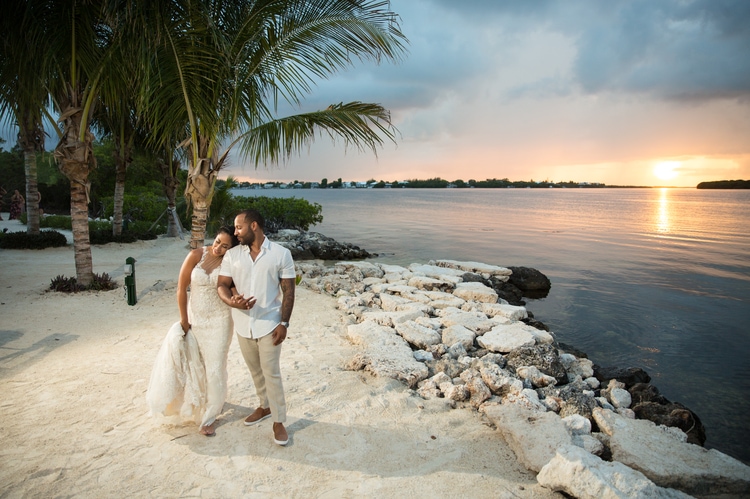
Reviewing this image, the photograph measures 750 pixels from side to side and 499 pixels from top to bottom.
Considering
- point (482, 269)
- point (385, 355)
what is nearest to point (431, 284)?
point (482, 269)

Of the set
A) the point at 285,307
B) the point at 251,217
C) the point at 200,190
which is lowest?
the point at 285,307

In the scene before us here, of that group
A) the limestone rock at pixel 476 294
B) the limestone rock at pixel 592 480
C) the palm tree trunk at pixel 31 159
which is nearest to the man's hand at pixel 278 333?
the limestone rock at pixel 592 480

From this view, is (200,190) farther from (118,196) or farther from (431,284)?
(118,196)

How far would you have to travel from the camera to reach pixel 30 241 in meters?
14.8

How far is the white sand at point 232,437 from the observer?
3.61m

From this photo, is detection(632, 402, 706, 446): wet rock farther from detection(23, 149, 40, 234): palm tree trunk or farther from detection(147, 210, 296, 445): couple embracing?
detection(23, 149, 40, 234): palm tree trunk

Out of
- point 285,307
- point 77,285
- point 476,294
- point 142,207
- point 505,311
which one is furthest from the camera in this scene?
point 142,207

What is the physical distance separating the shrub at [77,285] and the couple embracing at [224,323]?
6.71m

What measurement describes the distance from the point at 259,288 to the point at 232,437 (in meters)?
1.52

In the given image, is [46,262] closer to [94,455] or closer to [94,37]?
[94,37]

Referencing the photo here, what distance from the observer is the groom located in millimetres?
3799

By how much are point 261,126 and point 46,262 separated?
9079 millimetres

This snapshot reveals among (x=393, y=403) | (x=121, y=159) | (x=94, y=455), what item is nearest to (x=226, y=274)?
(x=94, y=455)

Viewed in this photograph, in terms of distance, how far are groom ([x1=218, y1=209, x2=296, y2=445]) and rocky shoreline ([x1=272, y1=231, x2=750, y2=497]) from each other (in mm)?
2305
